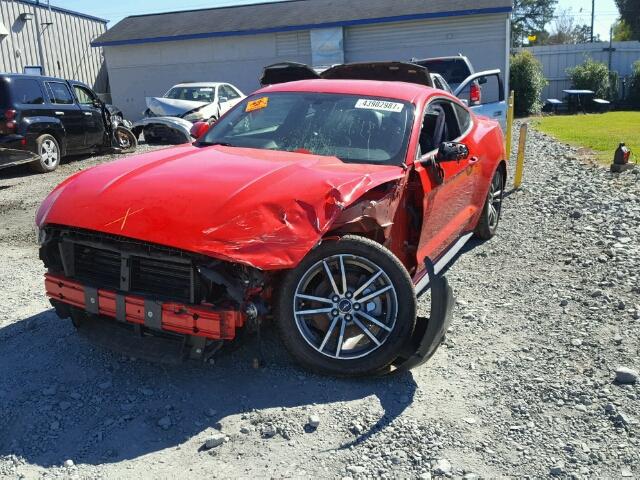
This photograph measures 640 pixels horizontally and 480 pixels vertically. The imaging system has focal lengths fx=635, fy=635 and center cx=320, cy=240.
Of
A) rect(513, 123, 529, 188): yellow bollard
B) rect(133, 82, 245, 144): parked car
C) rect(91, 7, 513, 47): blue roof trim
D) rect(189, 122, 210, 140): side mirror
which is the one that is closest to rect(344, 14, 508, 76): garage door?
rect(91, 7, 513, 47): blue roof trim

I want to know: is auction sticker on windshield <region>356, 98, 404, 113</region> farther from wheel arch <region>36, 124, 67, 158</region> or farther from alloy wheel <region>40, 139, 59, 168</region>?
wheel arch <region>36, 124, 67, 158</region>

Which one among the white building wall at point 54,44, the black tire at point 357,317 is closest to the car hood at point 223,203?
the black tire at point 357,317

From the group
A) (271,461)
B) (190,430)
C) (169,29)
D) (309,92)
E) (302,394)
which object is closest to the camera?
(271,461)

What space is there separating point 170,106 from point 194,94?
1.24 meters

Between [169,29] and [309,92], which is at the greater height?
[169,29]

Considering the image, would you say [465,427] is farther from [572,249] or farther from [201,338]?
[572,249]

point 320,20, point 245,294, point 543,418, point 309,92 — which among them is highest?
point 320,20

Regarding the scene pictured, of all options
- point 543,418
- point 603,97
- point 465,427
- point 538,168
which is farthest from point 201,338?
point 603,97

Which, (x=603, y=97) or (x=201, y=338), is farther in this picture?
(x=603, y=97)

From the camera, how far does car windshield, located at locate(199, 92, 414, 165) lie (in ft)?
14.6

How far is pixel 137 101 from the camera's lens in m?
29.1

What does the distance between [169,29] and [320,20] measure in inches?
281

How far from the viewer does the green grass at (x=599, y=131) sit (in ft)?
47.3

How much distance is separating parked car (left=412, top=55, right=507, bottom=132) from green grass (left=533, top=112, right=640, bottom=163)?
2510mm
